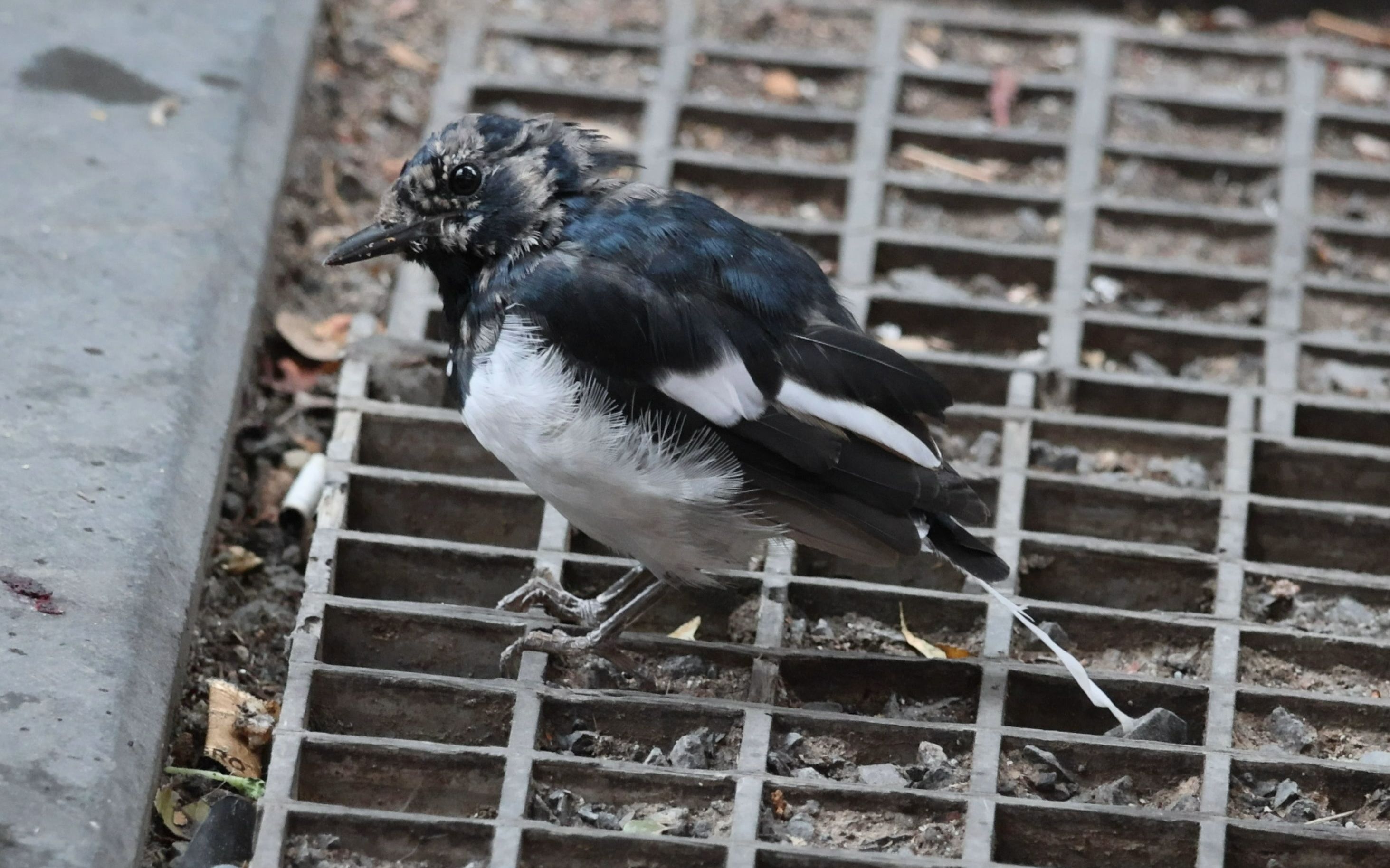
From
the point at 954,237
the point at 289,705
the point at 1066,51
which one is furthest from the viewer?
the point at 1066,51

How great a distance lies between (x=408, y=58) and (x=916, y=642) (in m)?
3.23

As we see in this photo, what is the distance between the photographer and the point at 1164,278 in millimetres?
5891

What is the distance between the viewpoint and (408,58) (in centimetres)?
673

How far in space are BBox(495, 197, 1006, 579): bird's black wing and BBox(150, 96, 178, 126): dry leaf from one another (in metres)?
1.82

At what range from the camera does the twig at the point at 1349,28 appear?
23.4 ft

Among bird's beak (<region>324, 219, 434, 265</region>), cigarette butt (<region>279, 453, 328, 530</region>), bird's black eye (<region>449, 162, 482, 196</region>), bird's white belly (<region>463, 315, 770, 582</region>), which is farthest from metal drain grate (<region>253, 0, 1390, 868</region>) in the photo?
bird's black eye (<region>449, 162, 482, 196</region>)

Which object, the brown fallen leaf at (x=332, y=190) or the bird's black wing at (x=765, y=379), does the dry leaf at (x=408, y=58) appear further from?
the bird's black wing at (x=765, y=379)

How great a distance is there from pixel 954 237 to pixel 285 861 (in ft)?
10.1

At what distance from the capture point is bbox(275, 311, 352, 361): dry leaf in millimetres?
5531

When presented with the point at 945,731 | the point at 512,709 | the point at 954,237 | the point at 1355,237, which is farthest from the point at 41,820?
the point at 1355,237

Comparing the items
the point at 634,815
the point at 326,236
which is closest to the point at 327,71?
the point at 326,236

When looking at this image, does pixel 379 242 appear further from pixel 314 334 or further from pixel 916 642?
pixel 916 642

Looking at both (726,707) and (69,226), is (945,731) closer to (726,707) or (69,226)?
(726,707)

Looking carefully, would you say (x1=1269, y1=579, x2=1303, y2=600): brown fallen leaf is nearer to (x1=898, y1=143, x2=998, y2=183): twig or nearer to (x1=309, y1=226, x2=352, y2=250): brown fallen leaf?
(x1=898, y1=143, x2=998, y2=183): twig
